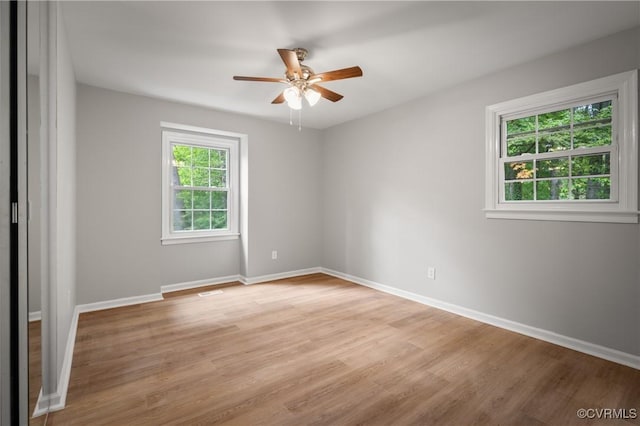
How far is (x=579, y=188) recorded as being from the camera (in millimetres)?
2619

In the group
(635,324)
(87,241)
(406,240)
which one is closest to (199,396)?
(87,241)

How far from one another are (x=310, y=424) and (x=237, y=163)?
12.9ft

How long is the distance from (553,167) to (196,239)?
14.3ft

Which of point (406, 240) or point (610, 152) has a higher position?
point (610, 152)

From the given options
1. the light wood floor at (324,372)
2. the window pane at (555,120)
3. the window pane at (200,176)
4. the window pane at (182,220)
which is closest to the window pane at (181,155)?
the window pane at (200,176)

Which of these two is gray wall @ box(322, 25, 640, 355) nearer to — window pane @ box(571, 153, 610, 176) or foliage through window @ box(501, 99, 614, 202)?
foliage through window @ box(501, 99, 614, 202)

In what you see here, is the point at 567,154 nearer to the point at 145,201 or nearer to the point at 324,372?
the point at 324,372

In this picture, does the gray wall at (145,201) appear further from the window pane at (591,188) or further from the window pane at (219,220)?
the window pane at (591,188)

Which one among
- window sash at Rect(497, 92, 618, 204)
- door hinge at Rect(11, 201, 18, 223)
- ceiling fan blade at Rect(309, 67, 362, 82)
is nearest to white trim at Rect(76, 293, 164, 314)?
door hinge at Rect(11, 201, 18, 223)

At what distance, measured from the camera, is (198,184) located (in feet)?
14.9

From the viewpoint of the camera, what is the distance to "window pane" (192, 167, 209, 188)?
4.52 m

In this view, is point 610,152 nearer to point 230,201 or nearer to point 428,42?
point 428,42

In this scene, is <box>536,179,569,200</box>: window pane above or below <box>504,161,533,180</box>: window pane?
below

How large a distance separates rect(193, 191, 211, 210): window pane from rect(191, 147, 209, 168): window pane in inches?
16.4
